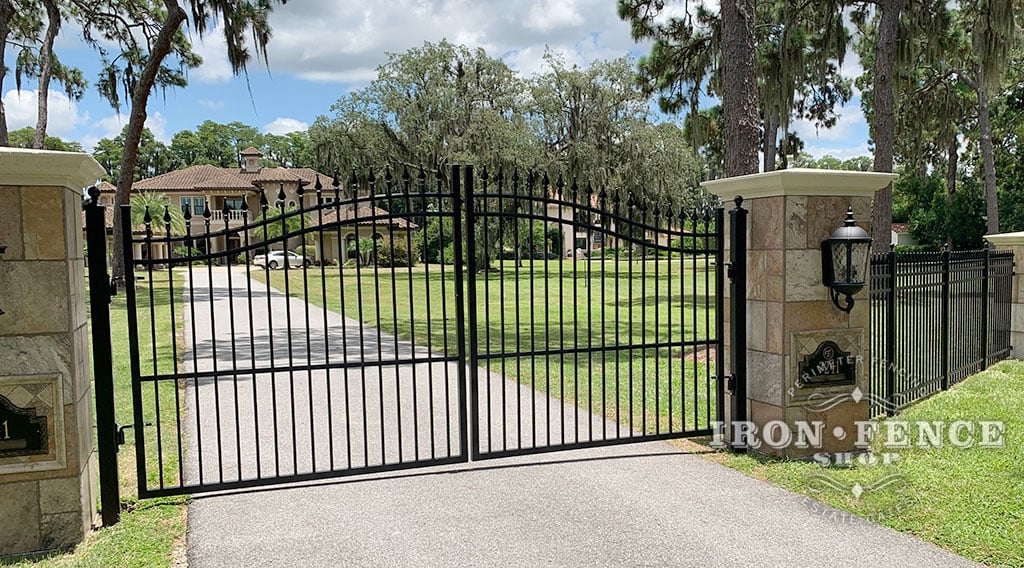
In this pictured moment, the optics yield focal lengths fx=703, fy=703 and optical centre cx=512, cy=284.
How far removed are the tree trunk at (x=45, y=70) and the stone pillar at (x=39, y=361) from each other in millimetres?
16846

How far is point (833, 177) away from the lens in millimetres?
5035

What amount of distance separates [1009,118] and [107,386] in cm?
3344

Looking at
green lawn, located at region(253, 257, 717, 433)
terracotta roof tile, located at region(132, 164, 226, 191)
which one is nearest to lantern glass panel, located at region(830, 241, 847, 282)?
green lawn, located at region(253, 257, 717, 433)

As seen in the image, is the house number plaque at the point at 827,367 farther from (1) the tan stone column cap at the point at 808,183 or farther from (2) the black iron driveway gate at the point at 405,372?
(1) the tan stone column cap at the point at 808,183

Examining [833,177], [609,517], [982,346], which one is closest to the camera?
[609,517]

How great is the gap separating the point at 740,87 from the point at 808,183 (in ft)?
16.1

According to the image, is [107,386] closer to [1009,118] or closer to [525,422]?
[525,422]

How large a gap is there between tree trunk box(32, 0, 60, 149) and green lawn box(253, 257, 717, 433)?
7915mm

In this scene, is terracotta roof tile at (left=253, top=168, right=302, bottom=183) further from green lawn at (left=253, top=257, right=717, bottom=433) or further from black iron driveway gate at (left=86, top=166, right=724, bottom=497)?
black iron driveway gate at (left=86, top=166, right=724, bottom=497)

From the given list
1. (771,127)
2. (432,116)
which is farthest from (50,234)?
(432,116)

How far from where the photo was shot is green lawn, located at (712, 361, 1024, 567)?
12.3ft

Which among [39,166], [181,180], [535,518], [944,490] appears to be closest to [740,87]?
[944,490]

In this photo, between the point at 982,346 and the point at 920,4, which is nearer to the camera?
the point at 982,346

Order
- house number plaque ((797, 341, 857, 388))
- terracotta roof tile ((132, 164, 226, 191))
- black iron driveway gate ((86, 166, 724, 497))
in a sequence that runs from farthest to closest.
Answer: terracotta roof tile ((132, 164, 226, 191)) → house number plaque ((797, 341, 857, 388)) → black iron driveway gate ((86, 166, 724, 497))
